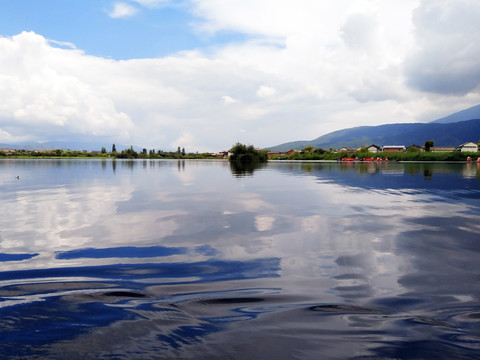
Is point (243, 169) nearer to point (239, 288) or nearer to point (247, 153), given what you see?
point (239, 288)

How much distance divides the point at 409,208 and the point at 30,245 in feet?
51.8

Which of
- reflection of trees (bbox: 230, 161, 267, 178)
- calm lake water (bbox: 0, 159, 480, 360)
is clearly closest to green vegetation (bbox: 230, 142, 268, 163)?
reflection of trees (bbox: 230, 161, 267, 178)

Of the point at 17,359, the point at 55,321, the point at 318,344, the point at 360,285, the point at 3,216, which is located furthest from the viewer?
Result: the point at 3,216

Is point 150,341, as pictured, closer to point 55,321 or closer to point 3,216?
point 55,321

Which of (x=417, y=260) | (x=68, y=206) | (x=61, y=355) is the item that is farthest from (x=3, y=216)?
(x=417, y=260)

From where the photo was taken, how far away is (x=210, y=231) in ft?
36.1

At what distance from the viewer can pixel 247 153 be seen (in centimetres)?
12544

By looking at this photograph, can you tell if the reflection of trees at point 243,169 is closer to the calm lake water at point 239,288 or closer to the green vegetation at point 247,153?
the calm lake water at point 239,288

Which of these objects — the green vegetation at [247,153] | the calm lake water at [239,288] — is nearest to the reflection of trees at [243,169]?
the calm lake water at [239,288]

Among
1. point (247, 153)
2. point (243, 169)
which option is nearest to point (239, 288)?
point (243, 169)

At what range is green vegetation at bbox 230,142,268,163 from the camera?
410 feet

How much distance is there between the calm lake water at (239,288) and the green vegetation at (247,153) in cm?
11231

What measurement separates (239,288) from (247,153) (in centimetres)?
11986

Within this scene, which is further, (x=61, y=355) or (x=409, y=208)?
(x=409, y=208)
